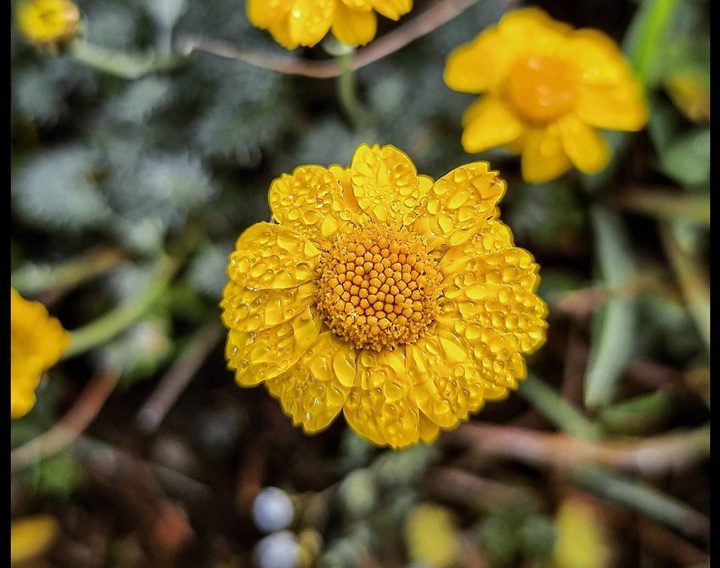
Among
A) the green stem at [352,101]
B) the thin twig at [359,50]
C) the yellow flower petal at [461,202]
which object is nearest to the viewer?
the yellow flower petal at [461,202]

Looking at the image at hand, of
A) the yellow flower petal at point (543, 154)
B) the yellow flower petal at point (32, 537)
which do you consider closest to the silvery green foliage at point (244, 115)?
the yellow flower petal at point (543, 154)

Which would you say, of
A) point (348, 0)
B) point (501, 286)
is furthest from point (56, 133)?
point (501, 286)

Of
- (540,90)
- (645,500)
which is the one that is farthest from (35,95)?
(645,500)

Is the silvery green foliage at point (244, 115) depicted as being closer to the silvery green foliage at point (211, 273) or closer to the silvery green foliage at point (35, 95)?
the silvery green foliage at point (211, 273)

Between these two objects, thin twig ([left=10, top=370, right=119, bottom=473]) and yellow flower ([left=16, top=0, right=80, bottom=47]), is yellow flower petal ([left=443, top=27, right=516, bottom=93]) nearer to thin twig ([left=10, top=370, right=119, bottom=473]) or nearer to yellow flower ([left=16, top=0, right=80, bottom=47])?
yellow flower ([left=16, top=0, right=80, bottom=47])

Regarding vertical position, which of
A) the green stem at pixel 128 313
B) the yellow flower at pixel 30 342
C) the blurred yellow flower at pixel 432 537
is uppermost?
the yellow flower at pixel 30 342

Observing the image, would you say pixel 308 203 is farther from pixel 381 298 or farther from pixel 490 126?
pixel 490 126

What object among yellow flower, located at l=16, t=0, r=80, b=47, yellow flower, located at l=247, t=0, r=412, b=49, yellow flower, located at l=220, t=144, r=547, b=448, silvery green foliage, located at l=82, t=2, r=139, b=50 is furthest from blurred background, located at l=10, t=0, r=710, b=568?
yellow flower, located at l=220, t=144, r=547, b=448
